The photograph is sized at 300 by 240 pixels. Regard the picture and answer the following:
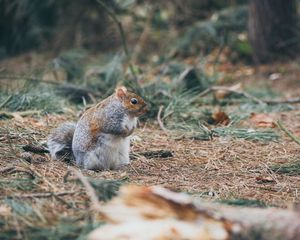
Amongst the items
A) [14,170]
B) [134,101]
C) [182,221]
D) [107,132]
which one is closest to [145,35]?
[134,101]

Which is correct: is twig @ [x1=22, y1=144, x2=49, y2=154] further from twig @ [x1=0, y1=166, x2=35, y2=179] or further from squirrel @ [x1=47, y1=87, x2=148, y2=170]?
twig @ [x1=0, y1=166, x2=35, y2=179]

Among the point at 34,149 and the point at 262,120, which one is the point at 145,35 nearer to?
the point at 262,120

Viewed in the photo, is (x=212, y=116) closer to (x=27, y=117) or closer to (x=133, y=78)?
(x=133, y=78)

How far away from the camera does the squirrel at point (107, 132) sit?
11.2 ft

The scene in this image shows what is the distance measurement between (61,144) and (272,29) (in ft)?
15.3

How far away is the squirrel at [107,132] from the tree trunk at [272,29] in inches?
176

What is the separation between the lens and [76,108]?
5.14 meters

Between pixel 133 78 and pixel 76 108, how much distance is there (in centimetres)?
75

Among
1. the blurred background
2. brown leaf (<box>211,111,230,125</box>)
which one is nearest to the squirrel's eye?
brown leaf (<box>211,111,230,125</box>)

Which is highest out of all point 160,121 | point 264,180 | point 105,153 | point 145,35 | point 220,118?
point 105,153

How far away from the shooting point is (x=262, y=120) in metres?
5.04

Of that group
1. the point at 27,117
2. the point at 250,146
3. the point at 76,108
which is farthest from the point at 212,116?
the point at 27,117

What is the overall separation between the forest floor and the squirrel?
0.09 m

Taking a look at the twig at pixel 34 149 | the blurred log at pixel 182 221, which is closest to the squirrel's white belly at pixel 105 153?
the twig at pixel 34 149
